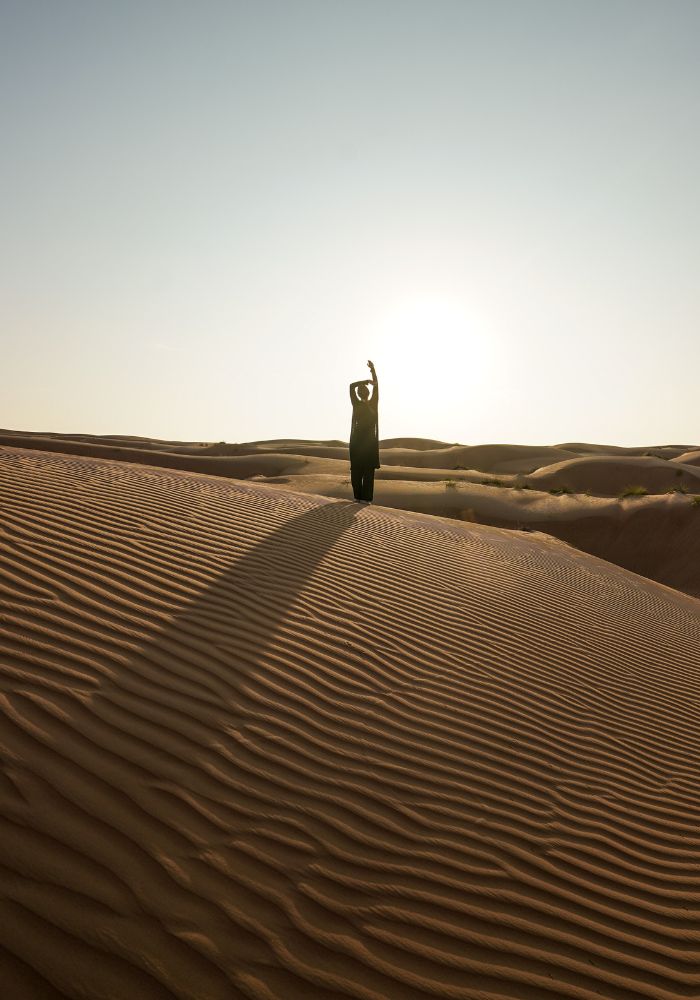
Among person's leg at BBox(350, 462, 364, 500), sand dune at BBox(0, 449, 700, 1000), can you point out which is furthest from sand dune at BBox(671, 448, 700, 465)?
sand dune at BBox(0, 449, 700, 1000)

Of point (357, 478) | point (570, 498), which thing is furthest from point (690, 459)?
point (357, 478)

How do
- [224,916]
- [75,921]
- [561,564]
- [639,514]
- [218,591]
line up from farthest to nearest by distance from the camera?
1. [639,514]
2. [561,564]
3. [218,591]
4. [224,916]
5. [75,921]

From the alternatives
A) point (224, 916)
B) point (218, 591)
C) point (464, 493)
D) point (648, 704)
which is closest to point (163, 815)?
point (224, 916)

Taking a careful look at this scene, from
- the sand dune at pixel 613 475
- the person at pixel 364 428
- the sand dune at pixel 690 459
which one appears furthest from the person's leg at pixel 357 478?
the sand dune at pixel 690 459

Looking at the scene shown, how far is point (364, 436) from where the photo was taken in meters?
12.5

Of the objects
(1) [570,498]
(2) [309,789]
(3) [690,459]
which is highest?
(3) [690,459]

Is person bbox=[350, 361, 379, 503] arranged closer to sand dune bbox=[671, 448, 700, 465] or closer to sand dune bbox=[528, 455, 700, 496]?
sand dune bbox=[528, 455, 700, 496]

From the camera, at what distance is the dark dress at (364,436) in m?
12.3

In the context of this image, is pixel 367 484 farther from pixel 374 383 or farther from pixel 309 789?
pixel 309 789

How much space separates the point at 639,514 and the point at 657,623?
10.4m

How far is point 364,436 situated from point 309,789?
31.4ft

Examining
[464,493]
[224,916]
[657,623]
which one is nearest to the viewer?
[224,916]

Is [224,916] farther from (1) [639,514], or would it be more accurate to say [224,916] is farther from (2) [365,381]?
(1) [639,514]

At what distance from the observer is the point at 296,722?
12.5 feet
